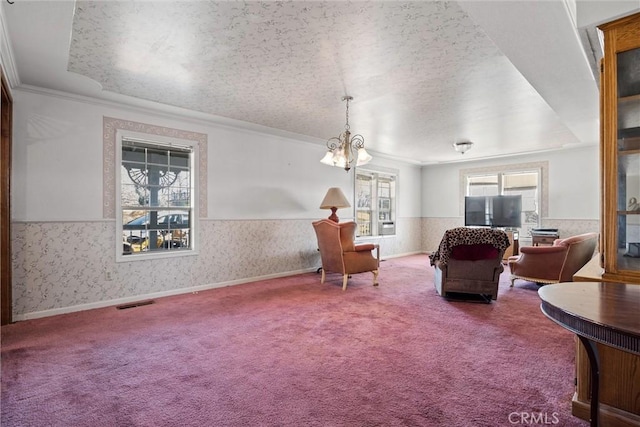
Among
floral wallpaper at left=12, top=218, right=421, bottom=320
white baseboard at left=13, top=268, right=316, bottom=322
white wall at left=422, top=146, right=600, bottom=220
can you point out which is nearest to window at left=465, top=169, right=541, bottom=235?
white wall at left=422, top=146, right=600, bottom=220

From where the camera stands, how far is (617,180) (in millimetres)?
1767

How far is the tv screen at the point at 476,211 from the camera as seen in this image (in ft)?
24.4

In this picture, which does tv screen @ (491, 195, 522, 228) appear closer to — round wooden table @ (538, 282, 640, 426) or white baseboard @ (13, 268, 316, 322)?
white baseboard @ (13, 268, 316, 322)

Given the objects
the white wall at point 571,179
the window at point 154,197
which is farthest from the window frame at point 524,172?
the window at point 154,197

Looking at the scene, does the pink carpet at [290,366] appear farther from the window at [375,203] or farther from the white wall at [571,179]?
the white wall at [571,179]

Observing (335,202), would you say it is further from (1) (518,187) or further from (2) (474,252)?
(1) (518,187)

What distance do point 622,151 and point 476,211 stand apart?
6.16 meters

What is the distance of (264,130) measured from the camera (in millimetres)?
5238

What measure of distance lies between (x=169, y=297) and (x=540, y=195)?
7.51 m

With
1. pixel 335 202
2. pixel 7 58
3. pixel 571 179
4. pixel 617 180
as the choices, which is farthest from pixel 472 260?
pixel 7 58

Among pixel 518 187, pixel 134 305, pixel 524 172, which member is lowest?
pixel 134 305

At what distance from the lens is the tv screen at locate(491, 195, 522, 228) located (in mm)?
6961

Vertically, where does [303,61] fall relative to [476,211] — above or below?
above

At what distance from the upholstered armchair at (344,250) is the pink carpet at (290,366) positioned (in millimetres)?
934
